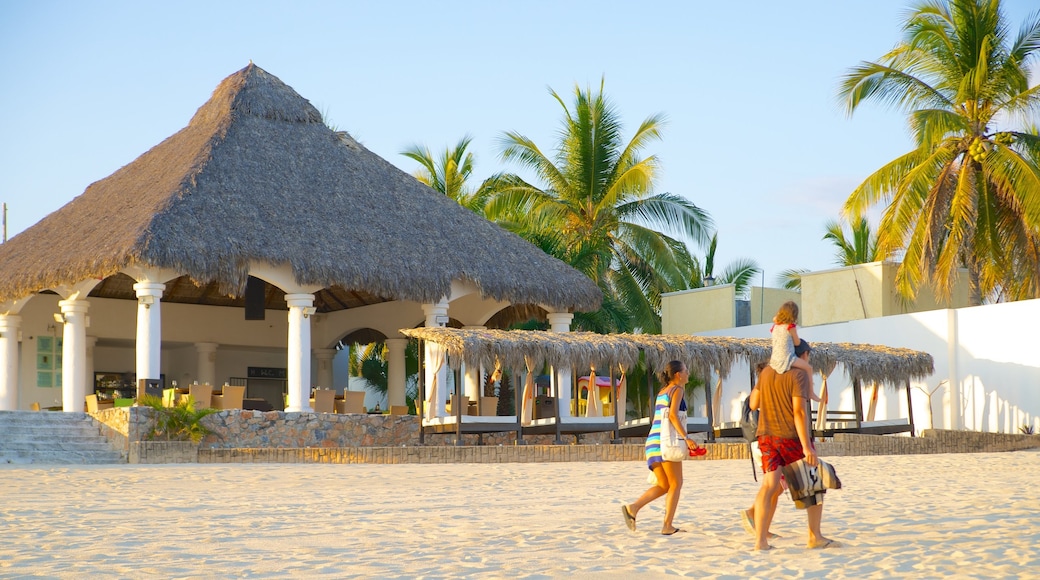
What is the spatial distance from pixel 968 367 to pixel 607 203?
8952 mm

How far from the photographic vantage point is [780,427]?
20.4 ft

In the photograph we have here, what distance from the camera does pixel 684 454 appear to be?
270 inches

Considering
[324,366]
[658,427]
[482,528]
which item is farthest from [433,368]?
[658,427]

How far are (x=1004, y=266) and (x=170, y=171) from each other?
1586cm

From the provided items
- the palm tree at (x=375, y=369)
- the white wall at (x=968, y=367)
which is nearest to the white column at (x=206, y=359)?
the palm tree at (x=375, y=369)

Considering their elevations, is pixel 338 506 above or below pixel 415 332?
below

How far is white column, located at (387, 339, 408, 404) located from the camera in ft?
80.9

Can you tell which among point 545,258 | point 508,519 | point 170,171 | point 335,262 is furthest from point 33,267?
point 508,519

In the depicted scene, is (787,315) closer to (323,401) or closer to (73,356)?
(323,401)

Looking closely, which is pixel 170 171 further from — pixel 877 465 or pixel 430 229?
pixel 877 465

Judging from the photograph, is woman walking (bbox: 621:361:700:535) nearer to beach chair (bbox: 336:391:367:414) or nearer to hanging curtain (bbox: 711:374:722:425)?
hanging curtain (bbox: 711:374:722:425)

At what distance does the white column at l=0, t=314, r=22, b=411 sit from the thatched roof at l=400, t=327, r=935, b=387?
312 inches

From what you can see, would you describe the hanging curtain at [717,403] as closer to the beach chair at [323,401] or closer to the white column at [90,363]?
the beach chair at [323,401]

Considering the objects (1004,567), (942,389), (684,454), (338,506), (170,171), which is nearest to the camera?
(1004,567)
